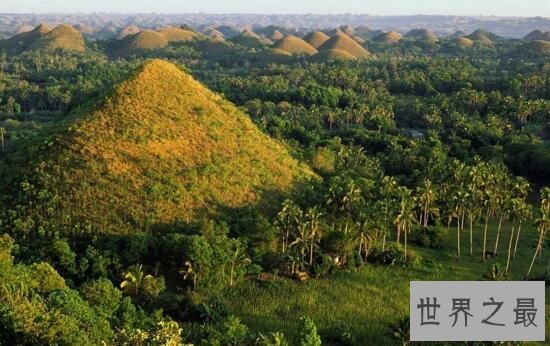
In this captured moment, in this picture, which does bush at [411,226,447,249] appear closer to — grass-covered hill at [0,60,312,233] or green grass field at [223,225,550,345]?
green grass field at [223,225,550,345]

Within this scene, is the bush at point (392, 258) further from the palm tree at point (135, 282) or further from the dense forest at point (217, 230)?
the palm tree at point (135, 282)

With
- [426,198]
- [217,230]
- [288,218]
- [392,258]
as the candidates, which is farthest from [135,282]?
[426,198]

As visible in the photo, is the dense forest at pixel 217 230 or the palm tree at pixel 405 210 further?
the palm tree at pixel 405 210

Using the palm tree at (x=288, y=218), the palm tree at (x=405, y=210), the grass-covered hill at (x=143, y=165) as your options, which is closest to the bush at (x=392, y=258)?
the palm tree at (x=405, y=210)

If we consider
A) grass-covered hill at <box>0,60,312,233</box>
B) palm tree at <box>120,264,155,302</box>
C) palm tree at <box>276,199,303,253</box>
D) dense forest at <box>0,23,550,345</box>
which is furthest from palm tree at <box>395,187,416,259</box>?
palm tree at <box>120,264,155,302</box>

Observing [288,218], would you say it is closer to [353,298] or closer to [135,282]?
[353,298]

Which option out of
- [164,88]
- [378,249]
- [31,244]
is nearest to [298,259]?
[378,249]
